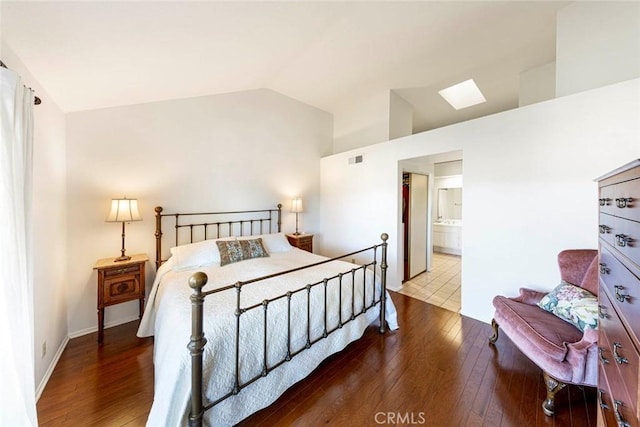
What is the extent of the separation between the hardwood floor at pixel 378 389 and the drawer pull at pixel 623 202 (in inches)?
61.0

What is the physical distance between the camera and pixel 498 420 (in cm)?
158

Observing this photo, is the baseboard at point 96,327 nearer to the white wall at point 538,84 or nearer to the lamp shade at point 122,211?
the lamp shade at point 122,211

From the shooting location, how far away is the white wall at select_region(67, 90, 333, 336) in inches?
102

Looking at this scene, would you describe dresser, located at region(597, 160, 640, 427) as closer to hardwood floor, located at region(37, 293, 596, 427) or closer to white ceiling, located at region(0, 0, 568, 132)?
hardwood floor, located at region(37, 293, 596, 427)

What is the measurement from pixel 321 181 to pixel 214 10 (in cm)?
352

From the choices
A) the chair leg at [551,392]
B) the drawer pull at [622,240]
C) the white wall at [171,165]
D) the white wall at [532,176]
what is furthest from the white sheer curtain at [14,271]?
the white wall at [532,176]

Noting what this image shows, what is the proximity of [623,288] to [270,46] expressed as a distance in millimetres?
3135

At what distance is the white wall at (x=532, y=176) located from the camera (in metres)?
2.06

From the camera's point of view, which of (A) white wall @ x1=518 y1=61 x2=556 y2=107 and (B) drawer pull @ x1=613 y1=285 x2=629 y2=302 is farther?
(A) white wall @ x1=518 y1=61 x2=556 y2=107

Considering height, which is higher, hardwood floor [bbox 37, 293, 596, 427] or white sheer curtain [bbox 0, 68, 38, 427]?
white sheer curtain [bbox 0, 68, 38, 427]

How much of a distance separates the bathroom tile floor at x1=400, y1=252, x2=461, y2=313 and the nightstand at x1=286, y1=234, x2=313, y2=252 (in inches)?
70.6

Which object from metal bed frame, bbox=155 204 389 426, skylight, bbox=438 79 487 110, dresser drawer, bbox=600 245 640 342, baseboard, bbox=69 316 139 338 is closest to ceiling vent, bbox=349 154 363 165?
metal bed frame, bbox=155 204 389 426

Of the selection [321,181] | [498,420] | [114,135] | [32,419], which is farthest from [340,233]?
[32,419]

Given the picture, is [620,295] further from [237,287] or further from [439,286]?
[439,286]
